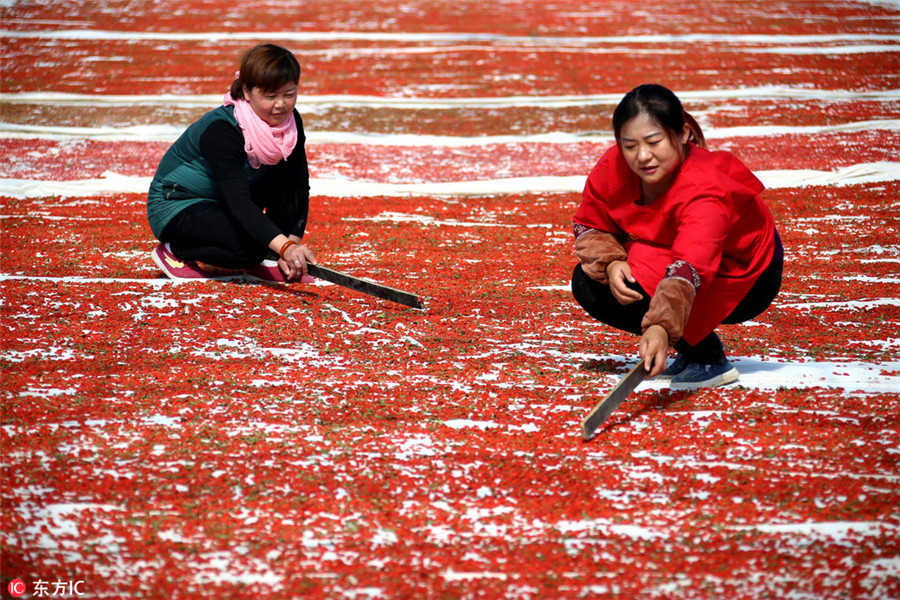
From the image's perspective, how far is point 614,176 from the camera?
7.81ft

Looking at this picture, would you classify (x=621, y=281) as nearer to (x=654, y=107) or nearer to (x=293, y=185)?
(x=654, y=107)

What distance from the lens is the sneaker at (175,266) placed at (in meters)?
3.61

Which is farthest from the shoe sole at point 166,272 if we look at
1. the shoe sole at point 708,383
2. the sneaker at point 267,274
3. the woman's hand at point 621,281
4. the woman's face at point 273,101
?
the shoe sole at point 708,383

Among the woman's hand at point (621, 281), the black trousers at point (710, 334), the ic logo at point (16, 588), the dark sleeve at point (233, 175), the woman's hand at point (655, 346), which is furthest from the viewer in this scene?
the dark sleeve at point (233, 175)

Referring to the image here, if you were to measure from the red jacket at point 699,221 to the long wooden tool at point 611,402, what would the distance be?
244mm

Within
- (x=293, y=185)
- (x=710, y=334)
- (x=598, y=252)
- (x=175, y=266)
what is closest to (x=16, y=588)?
(x=598, y=252)

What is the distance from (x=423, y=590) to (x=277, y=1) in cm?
1039

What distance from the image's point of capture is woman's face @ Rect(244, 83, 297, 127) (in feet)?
10.6

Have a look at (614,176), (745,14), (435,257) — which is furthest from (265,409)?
(745,14)

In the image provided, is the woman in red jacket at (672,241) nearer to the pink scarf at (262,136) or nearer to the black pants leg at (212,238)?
the pink scarf at (262,136)

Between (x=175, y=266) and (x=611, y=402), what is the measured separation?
83.4 inches

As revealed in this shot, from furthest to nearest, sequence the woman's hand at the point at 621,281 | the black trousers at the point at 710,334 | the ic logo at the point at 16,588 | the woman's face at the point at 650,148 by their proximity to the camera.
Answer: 1. the black trousers at the point at 710,334
2. the woman's hand at the point at 621,281
3. the woman's face at the point at 650,148
4. the ic logo at the point at 16,588

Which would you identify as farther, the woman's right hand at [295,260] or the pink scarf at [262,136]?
the pink scarf at [262,136]

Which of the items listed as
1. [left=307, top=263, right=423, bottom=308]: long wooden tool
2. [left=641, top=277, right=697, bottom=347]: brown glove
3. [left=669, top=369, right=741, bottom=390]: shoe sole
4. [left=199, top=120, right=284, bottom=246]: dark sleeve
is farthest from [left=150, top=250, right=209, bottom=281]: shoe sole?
[left=641, top=277, right=697, bottom=347]: brown glove
